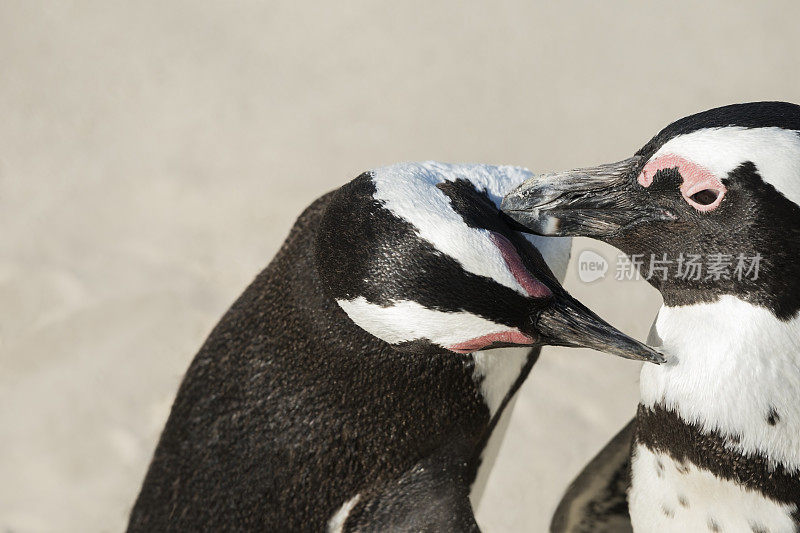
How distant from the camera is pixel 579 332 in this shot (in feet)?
5.27

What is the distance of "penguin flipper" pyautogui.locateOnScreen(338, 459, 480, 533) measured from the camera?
1861 mm

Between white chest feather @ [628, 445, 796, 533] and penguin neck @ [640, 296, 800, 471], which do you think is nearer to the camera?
penguin neck @ [640, 296, 800, 471]

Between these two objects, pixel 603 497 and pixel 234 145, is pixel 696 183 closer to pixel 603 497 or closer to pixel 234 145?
pixel 603 497

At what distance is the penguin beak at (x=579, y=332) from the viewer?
160 cm

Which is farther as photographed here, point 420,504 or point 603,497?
point 603,497

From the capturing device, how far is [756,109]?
4.91ft

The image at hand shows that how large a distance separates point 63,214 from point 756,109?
2.79m

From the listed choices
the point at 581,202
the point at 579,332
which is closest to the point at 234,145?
the point at 581,202

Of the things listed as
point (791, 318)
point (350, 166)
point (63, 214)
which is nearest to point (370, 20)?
point (350, 166)

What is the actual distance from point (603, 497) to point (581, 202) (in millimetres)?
926

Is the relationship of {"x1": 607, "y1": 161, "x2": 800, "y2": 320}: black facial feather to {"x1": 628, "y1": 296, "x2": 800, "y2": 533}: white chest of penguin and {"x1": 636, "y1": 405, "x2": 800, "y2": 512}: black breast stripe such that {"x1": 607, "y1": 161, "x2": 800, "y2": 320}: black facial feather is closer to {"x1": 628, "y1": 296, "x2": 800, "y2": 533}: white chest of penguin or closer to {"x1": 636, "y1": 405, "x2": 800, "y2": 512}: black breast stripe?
{"x1": 628, "y1": 296, "x2": 800, "y2": 533}: white chest of penguin

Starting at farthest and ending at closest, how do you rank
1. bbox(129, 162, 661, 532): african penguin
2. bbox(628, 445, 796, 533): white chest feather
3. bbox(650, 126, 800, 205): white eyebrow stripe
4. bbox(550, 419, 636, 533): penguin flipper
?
bbox(550, 419, 636, 533): penguin flipper, bbox(129, 162, 661, 532): african penguin, bbox(628, 445, 796, 533): white chest feather, bbox(650, 126, 800, 205): white eyebrow stripe

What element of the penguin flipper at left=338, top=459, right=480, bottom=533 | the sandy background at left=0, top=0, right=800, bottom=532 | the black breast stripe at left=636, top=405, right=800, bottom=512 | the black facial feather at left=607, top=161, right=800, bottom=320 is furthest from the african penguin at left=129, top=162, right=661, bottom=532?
the sandy background at left=0, top=0, right=800, bottom=532

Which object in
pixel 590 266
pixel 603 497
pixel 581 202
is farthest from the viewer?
pixel 590 266
